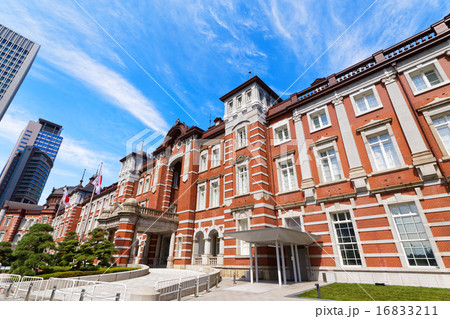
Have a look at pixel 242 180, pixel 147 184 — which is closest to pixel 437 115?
pixel 242 180

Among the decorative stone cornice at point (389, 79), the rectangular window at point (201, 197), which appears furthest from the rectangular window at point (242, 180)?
the decorative stone cornice at point (389, 79)

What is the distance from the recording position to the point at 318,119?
16516 mm

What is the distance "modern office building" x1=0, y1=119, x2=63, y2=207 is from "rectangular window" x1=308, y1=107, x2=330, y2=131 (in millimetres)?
117912

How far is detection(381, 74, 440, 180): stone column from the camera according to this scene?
10602 mm

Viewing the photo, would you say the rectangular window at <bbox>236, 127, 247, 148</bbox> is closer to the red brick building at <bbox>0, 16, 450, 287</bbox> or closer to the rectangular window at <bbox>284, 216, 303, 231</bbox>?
the red brick building at <bbox>0, 16, 450, 287</bbox>

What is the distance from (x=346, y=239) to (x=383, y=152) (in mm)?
5808

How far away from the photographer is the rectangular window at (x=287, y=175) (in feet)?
53.4

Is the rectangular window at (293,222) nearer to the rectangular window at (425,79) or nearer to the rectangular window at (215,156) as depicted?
the rectangular window at (215,156)

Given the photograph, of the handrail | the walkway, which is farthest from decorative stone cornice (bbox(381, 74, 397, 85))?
the handrail

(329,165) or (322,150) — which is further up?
(322,150)

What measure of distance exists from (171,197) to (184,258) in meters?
9.35

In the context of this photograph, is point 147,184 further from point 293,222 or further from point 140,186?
point 293,222

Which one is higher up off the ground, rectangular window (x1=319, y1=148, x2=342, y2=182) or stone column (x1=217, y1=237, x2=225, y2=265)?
rectangular window (x1=319, y1=148, x2=342, y2=182)

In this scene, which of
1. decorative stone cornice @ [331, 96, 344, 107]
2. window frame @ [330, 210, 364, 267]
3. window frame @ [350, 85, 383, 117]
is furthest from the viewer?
decorative stone cornice @ [331, 96, 344, 107]
